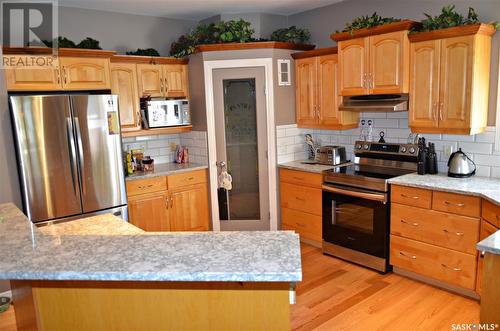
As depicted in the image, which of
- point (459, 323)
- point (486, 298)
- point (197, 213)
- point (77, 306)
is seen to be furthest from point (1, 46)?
point (459, 323)

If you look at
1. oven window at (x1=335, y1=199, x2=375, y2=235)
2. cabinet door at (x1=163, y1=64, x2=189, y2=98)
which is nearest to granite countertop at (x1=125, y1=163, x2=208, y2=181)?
cabinet door at (x1=163, y1=64, x2=189, y2=98)

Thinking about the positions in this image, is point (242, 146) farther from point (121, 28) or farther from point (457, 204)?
point (457, 204)

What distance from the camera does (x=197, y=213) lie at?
15.4ft

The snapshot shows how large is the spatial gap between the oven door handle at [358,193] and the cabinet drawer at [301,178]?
0.11 meters

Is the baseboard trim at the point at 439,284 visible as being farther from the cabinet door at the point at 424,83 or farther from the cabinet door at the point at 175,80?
the cabinet door at the point at 175,80

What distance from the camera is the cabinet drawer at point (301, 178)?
4.25 m

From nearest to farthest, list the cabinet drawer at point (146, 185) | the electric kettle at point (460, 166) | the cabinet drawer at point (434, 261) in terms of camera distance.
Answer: the cabinet drawer at point (434, 261)
the electric kettle at point (460, 166)
the cabinet drawer at point (146, 185)

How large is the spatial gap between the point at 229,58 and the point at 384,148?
1.92m

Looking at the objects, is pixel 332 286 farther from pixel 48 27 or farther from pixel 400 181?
pixel 48 27

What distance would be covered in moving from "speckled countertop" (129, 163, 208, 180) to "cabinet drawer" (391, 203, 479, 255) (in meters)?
2.21

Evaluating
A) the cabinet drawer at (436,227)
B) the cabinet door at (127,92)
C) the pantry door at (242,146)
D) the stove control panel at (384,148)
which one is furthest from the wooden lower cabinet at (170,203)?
the cabinet drawer at (436,227)

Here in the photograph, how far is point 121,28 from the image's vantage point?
181 inches

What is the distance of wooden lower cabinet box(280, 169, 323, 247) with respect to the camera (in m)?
4.31

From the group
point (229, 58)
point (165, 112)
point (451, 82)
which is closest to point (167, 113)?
point (165, 112)
